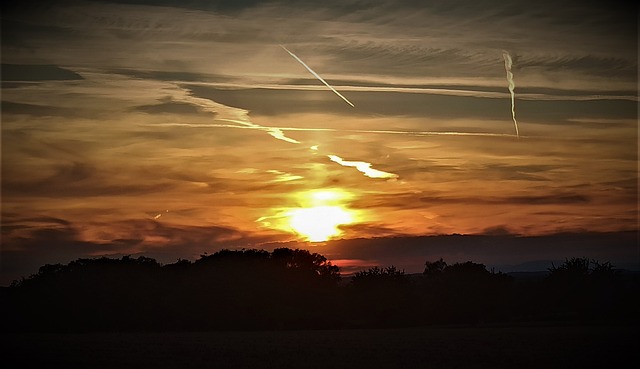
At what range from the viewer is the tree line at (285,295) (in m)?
76.1

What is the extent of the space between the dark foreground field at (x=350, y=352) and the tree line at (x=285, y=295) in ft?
73.8

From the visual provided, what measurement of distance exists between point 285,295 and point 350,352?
41.4 m

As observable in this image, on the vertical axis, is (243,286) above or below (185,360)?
above

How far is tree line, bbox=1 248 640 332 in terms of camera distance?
76.1 metres

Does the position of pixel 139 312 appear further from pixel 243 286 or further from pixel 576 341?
pixel 576 341

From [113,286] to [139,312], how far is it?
20.9ft

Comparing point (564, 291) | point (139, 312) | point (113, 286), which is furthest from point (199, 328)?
point (564, 291)

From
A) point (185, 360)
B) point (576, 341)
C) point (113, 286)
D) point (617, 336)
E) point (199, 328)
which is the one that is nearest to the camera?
point (185, 360)

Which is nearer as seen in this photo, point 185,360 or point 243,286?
point 185,360

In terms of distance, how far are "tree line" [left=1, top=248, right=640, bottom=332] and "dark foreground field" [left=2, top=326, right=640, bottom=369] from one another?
→ 22495 mm

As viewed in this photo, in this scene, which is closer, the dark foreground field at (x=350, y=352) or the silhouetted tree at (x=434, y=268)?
the dark foreground field at (x=350, y=352)

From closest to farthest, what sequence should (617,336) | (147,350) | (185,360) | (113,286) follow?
(185,360) < (147,350) < (617,336) < (113,286)

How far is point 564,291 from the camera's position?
293 ft

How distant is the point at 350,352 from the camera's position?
41.3 meters
